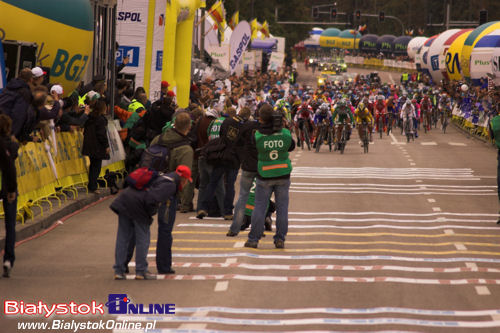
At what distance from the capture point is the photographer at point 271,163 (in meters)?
12.9

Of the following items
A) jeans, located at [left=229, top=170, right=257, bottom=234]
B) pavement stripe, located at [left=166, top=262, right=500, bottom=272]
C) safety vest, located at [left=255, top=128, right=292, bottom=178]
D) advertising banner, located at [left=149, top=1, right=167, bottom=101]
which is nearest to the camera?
pavement stripe, located at [left=166, top=262, right=500, bottom=272]

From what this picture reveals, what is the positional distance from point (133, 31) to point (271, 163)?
13.0m

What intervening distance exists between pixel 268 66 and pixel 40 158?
68.9m

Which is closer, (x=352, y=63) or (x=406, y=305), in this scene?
(x=406, y=305)

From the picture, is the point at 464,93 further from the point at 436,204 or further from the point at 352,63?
the point at 352,63

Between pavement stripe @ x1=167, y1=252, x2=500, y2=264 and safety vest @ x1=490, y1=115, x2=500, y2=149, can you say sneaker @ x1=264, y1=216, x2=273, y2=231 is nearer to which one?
pavement stripe @ x1=167, y1=252, x2=500, y2=264

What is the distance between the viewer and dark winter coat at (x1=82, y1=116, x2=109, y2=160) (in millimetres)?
17359

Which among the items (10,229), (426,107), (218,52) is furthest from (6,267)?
(426,107)

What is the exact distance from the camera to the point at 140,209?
10.7 metres

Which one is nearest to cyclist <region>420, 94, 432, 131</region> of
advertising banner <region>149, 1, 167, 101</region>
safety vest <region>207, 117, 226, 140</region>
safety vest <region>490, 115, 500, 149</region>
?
advertising banner <region>149, 1, 167, 101</region>

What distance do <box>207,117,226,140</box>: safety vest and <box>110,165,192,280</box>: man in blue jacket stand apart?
550 cm

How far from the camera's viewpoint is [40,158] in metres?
15.6

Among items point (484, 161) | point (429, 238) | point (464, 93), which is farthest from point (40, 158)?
point (464, 93)

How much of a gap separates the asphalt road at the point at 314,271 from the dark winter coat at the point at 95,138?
954 millimetres
